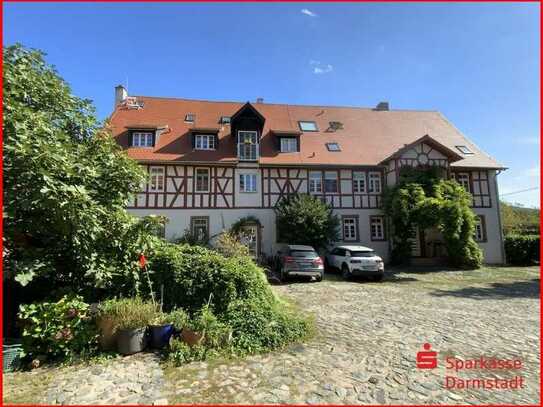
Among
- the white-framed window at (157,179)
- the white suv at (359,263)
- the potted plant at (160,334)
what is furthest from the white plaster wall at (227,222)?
the potted plant at (160,334)

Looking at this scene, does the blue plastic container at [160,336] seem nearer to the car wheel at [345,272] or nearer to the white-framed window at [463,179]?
the car wheel at [345,272]

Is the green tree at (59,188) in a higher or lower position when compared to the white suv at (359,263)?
higher

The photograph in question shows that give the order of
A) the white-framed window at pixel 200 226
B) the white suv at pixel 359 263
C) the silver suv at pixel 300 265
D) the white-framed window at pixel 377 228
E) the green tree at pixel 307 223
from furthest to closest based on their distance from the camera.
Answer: the white-framed window at pixel 377 228, the white-framed window at pixel 200 226, the green tree at pixel 307 223, the white suv at pixel 359 263, the silver suv at pixel 300 265

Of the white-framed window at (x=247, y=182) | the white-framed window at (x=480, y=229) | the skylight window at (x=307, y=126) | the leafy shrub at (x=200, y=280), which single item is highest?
the skylight window at (x=307, y=126)

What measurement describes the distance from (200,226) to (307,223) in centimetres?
644

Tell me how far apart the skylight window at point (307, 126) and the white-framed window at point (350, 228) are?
24.4 ft

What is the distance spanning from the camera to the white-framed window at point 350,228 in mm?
20180

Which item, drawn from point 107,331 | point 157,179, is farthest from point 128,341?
point 157,179

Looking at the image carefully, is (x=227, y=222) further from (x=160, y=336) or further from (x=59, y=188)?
(x=59, y=188)

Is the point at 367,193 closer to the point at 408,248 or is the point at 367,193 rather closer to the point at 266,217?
the point at 408,248

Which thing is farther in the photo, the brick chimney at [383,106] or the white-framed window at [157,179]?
the brick chimney at [383,106]

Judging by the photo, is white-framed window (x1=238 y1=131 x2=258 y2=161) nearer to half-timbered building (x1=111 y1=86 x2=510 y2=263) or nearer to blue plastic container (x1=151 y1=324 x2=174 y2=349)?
half-timbered building (x1=111 y1=86 x2=510 y2=263)

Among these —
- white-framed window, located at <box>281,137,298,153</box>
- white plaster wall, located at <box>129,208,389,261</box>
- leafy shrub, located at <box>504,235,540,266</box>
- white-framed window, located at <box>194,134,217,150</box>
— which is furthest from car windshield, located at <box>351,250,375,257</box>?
leafy shrub, located at <box>504,235,540,266</box>

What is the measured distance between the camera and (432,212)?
17156 millimetres
